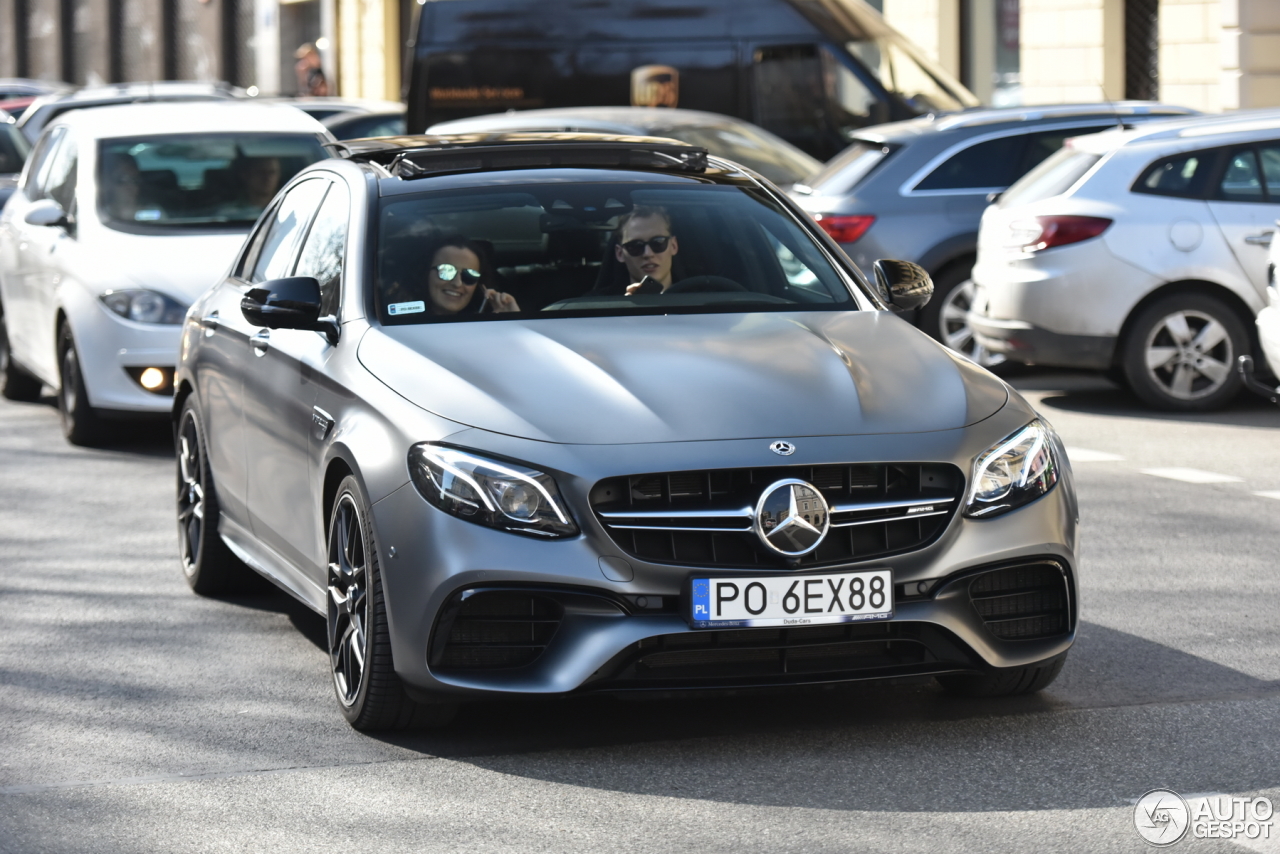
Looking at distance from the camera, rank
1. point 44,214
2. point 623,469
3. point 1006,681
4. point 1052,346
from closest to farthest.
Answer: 1. point 623,469
2. point 1006,681
3. point 44,214
4. point 1052,346

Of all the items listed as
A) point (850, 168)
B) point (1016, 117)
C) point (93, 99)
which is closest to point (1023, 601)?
point (850, 168)

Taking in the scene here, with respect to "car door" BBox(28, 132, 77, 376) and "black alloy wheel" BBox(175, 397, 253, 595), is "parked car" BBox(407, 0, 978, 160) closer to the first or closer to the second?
"car door" BBox(28, 132, 77, 376)

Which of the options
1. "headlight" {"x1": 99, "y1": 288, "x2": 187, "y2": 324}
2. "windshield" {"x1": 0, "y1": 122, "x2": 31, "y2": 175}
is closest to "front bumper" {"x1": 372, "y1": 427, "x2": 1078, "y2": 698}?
"headlight" {"x1": 99, "y1": 288, "x2": 187, "y2": 324}

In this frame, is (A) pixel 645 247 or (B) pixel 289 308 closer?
(B) pixel 289 308

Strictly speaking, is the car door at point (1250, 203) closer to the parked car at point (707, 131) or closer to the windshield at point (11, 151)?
the parked car at point (707, 131)

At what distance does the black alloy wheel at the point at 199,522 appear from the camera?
725cm

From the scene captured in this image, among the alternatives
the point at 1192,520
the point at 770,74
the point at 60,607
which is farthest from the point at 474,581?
the point at 770,74

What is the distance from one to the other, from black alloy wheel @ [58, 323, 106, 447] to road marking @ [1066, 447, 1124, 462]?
4.94 m

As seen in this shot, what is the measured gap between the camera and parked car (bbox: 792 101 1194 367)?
13.2m

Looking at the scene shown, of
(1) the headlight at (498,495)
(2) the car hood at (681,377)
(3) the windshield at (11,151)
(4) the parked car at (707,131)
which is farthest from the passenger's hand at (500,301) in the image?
(3) the windshield at (11,151)

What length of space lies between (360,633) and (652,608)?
91cm

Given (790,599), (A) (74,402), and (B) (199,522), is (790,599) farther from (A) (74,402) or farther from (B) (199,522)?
(A) (74,402)

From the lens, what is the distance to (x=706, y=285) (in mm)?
6242

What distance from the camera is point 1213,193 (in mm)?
11625
